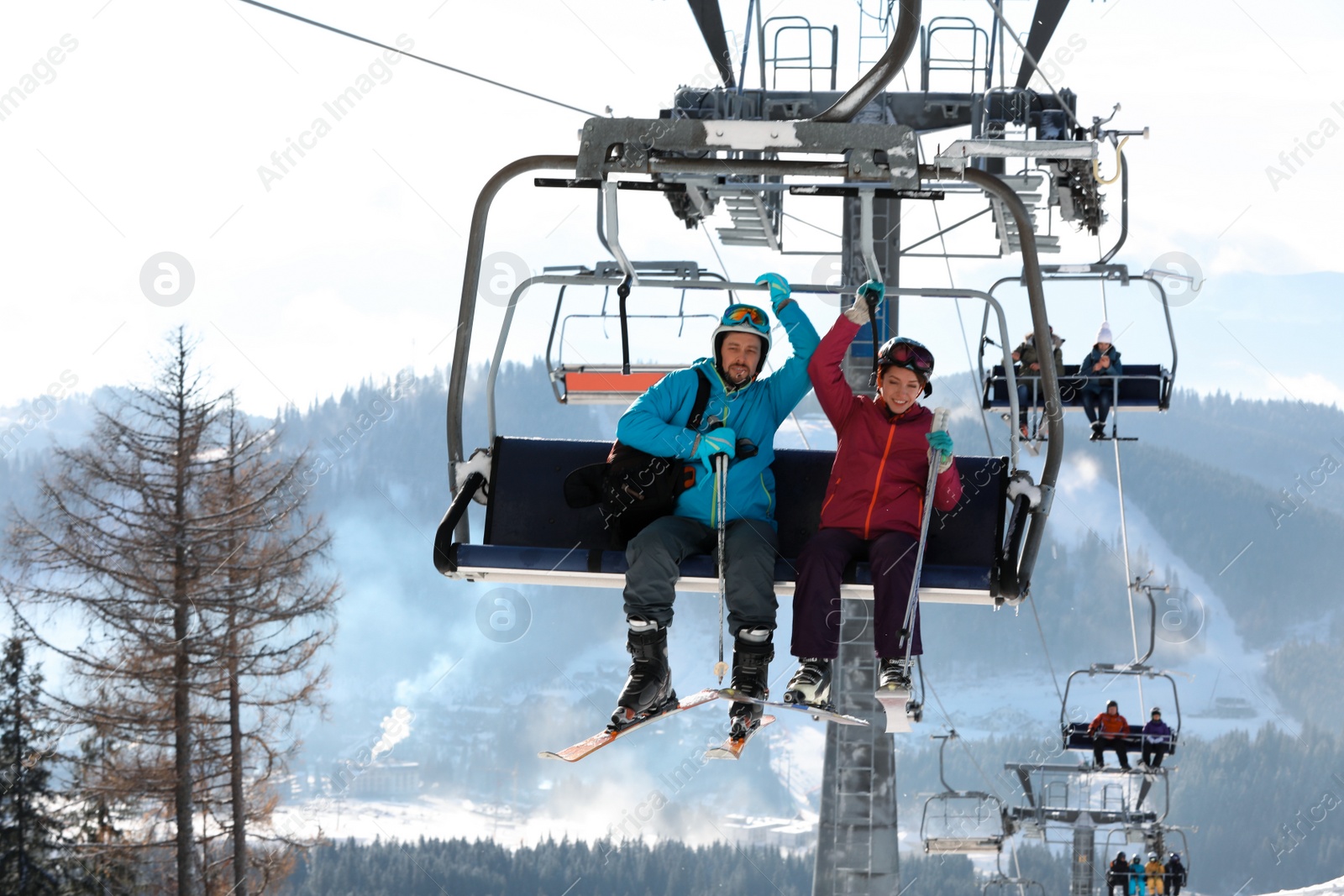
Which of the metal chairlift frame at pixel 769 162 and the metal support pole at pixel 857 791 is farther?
the metal support pole at pixel 857 791

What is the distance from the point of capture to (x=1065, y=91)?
1196 centimetres

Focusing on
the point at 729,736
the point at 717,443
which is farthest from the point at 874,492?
the point at 729,736

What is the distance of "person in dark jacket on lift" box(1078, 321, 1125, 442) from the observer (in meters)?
12.8

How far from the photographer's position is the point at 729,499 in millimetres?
4910

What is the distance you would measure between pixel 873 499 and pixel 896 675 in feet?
1.95

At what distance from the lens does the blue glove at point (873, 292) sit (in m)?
4.69

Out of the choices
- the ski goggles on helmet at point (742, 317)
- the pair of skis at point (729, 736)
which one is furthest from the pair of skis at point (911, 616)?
the ski goggles on helmet at point (742, 317)

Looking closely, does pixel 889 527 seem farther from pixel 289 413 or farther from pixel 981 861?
pixel 289 413

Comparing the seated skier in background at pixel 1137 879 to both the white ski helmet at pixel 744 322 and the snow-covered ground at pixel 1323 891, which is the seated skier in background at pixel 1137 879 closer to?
the white ski helmet at pixel 744 322

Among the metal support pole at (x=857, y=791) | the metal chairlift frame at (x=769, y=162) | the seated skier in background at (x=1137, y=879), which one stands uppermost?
the metal chairlift frame at (x=769, y=162)

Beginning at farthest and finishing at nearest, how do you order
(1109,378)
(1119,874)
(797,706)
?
(1119,874), (1109,378), (797,706)

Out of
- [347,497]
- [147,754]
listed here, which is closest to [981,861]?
[347,497]

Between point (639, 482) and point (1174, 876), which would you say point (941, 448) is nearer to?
point (639, 482)

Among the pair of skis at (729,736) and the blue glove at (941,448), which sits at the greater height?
the blue glove at (941,448)
